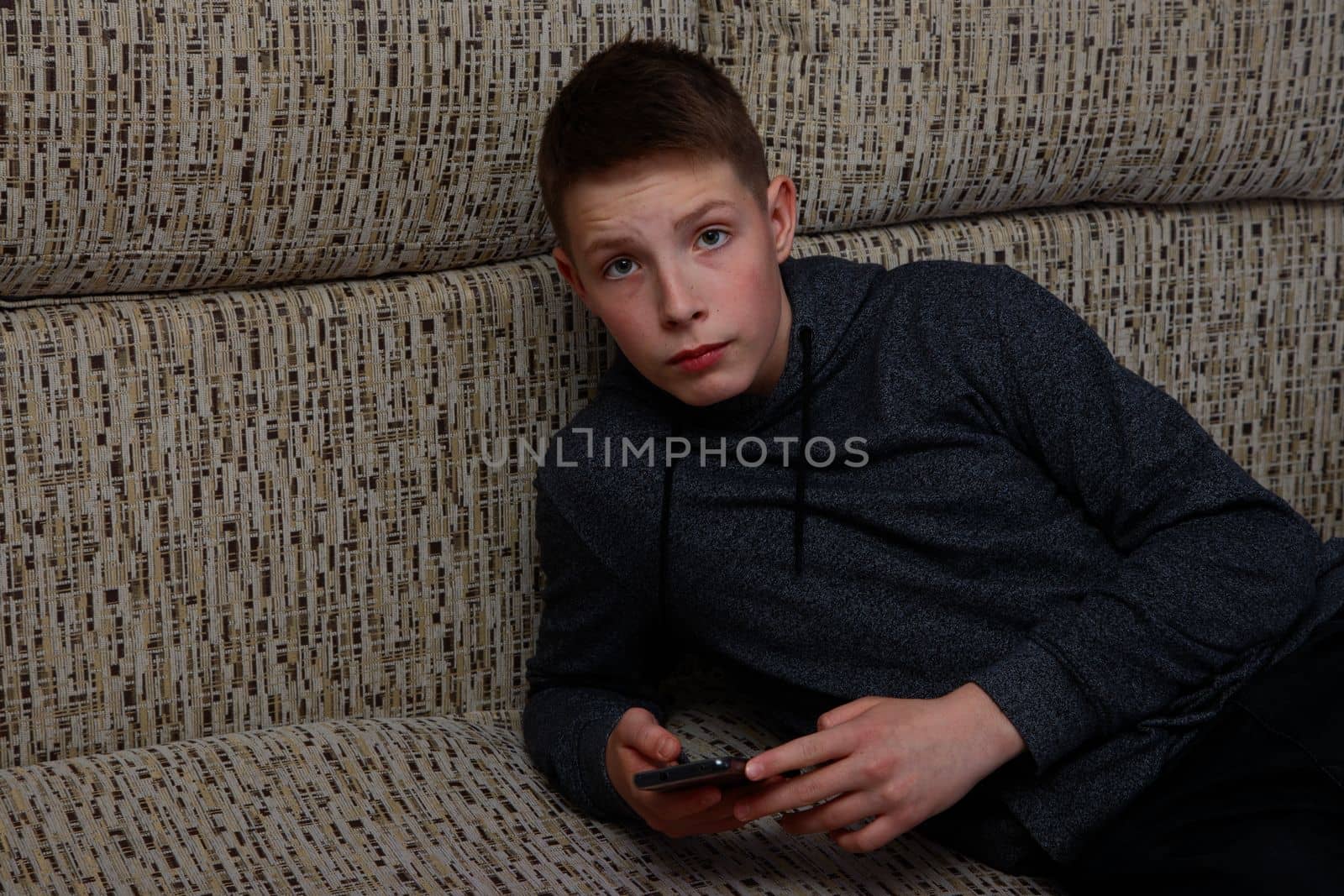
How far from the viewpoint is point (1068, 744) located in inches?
40.2

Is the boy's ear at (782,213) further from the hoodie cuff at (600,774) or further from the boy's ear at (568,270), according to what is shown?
the hoodie cuff at (600,774)

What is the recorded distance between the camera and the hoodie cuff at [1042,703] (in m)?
1.01

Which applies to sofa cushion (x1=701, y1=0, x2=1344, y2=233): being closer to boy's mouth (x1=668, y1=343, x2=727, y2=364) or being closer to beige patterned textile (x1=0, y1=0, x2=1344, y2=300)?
beige patterned textile (x1=0, y1=0, x2=1344, y2=300)

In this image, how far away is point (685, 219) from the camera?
1.07 metres

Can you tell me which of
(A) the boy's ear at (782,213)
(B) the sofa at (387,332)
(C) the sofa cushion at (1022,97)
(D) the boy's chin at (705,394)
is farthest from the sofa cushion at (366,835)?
(C) the sofa cushion at (1022,97)

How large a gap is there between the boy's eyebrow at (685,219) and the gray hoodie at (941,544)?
0.43 feet

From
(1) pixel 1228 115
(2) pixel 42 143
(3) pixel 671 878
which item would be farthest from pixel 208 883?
(1) pixel 1228 115

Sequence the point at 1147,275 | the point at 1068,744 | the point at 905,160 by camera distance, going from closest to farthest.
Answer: the point at 1068,744 < the point at 905,160 < the point at 1147,275

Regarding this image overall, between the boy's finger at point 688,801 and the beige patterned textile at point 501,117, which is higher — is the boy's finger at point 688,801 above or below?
below

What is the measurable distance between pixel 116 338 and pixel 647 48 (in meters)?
0.48

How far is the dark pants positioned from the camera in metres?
0.95

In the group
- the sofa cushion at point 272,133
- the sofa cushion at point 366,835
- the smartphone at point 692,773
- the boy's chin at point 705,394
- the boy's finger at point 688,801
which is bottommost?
the sofa cushion at point 366,835

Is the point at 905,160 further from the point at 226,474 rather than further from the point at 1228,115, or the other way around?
the point at 226,474

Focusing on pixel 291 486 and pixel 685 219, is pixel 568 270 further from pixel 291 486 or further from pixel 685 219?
pixel 291 486
